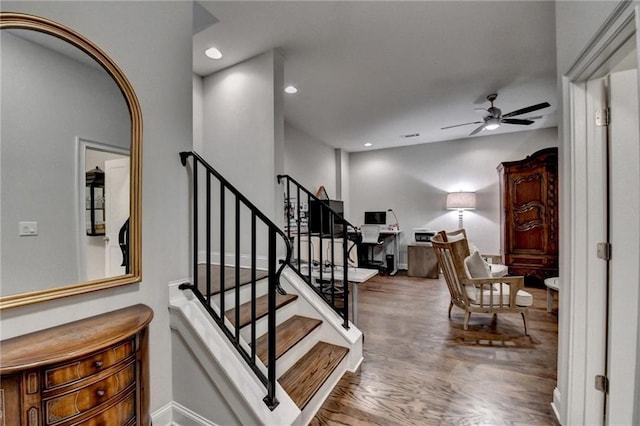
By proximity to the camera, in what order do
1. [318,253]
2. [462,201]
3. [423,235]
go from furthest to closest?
Answer: [423,235]
[462,201]
[318,253]

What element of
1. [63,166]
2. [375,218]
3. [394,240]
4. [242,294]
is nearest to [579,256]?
[242,294]

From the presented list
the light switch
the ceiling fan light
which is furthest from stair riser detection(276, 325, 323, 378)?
the ceiling fan light

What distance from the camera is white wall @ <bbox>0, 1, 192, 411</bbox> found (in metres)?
1.34

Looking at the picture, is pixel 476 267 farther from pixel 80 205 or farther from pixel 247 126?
pixel 80 205

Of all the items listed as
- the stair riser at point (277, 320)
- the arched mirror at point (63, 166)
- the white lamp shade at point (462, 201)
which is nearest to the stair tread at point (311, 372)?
the stair riser at point (277, 320)

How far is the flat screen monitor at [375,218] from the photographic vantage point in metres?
6.17

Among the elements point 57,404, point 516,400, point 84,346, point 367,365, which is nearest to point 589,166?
point 516,400

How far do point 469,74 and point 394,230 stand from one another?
3.46 meters

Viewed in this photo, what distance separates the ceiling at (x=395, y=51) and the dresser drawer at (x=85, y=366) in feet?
7.52

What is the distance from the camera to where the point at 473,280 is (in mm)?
2686

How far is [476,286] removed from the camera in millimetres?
2715

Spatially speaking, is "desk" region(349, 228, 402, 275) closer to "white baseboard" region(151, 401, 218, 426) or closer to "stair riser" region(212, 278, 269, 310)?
"stair riser" region(212, 278, 269, 310)

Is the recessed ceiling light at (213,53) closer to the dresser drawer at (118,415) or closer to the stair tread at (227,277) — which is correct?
the stair tread at (227,277)

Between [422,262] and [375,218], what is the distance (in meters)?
1.46
